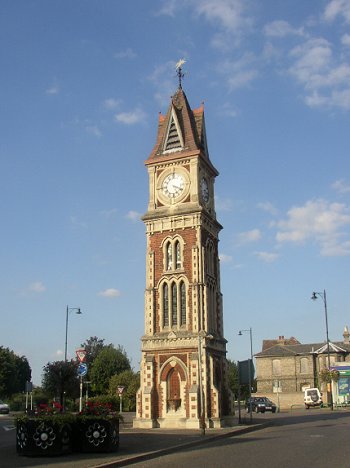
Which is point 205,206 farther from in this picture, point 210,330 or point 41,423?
point 41,423

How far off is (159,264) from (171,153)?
323 inches

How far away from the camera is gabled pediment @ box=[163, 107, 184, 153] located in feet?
135

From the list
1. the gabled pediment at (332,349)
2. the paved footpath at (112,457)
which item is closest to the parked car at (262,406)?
the gabled pediment at (332,349)

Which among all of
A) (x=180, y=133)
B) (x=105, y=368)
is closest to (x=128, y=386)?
(x=105, y=368)

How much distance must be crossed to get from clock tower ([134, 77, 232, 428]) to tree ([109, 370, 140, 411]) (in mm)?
28999

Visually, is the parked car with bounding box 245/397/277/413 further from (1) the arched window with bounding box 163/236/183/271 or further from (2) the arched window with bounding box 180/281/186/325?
(1) the arched window with bounding box 163/236/183/271

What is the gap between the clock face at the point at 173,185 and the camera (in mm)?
39972

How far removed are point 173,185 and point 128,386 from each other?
119 ft

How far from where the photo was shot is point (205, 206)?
40688mm

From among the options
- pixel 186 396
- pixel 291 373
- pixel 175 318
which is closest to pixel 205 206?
pixel 175 318

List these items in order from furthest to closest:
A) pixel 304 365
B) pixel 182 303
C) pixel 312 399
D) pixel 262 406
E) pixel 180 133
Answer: pixel 304 365, pixel 312 399, pixel 262 406, pixel 180 133, pixel 182 303

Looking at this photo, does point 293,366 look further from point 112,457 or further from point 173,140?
point 112,457

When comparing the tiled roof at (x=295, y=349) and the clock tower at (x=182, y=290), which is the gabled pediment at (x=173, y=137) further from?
the tiled roof at (x=295, y=349)

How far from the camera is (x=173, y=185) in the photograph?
1586 inches
